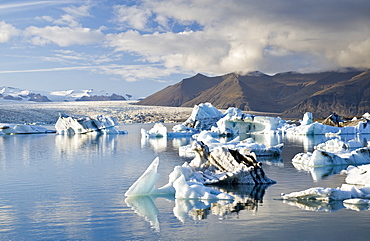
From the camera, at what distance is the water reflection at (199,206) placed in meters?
7.33

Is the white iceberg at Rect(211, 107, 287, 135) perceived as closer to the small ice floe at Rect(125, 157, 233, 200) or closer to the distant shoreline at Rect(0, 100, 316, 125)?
the small ice floe at Rect(125, 157, 233, 200)

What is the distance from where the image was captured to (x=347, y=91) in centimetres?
15912

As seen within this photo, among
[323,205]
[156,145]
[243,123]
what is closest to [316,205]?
[323,205]

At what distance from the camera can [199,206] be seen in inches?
316

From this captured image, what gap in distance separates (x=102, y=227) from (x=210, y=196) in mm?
2535

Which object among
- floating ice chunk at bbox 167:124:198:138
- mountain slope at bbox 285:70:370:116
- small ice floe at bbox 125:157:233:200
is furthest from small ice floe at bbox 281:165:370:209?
mountain slope at bbox 285:70:370:116

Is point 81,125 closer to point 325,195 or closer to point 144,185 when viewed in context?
point 144,185

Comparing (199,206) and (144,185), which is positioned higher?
(144,185)

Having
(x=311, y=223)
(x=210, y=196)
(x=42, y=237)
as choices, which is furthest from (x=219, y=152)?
(x=42, y=237)

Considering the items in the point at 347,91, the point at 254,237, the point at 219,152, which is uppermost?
the point at 347,91

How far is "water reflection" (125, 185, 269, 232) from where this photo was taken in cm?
733

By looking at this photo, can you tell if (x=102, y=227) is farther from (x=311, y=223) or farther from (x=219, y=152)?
(x=219, y=152)

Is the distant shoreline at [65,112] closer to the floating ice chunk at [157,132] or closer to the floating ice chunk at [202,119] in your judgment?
the floating ice chunk at [202,119]

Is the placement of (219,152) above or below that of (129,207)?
above
